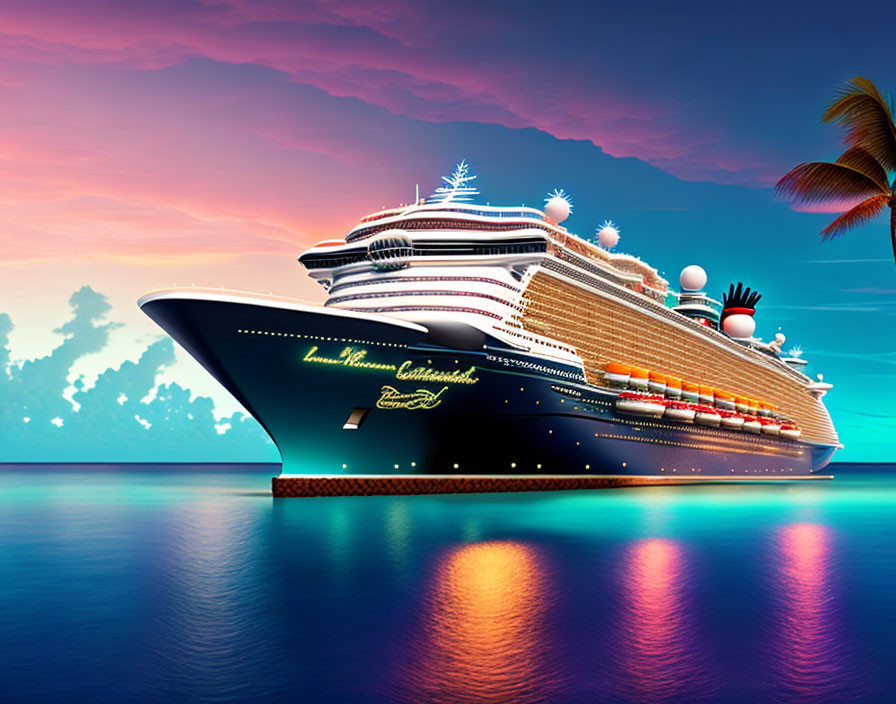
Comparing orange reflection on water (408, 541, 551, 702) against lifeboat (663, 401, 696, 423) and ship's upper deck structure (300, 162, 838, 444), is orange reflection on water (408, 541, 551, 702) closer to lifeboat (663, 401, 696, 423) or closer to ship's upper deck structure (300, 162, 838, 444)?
ship's upper deck structure (300, 162, 838, 444)

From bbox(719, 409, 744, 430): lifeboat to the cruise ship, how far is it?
2.19 meters

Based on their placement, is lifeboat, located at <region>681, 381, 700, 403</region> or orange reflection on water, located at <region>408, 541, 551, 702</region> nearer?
orange reflection on water, located at <region>408, 541, 551, 702</region>

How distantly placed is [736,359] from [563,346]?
30.8 metres

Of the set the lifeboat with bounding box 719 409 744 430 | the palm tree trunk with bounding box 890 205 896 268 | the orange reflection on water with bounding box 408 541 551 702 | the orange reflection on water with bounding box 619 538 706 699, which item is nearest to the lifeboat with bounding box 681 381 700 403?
the lifeboat with bounding box 719 409 744 430

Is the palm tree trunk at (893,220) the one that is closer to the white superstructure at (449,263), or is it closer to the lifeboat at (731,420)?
the white superstructure at (449,263)

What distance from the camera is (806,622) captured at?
1036 centimetres

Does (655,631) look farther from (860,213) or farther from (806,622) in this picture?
(860,213)

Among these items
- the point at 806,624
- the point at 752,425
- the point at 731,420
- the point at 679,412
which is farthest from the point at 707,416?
the point at 806,624

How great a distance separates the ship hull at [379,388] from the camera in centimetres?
2559

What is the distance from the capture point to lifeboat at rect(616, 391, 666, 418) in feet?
124

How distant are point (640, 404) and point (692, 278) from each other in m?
29.3

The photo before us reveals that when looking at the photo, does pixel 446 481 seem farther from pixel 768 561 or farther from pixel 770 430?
pixel 770 430

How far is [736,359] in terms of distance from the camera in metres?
60.1

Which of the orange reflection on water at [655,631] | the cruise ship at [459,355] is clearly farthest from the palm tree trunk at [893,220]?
the cruise ship at [459,355]
